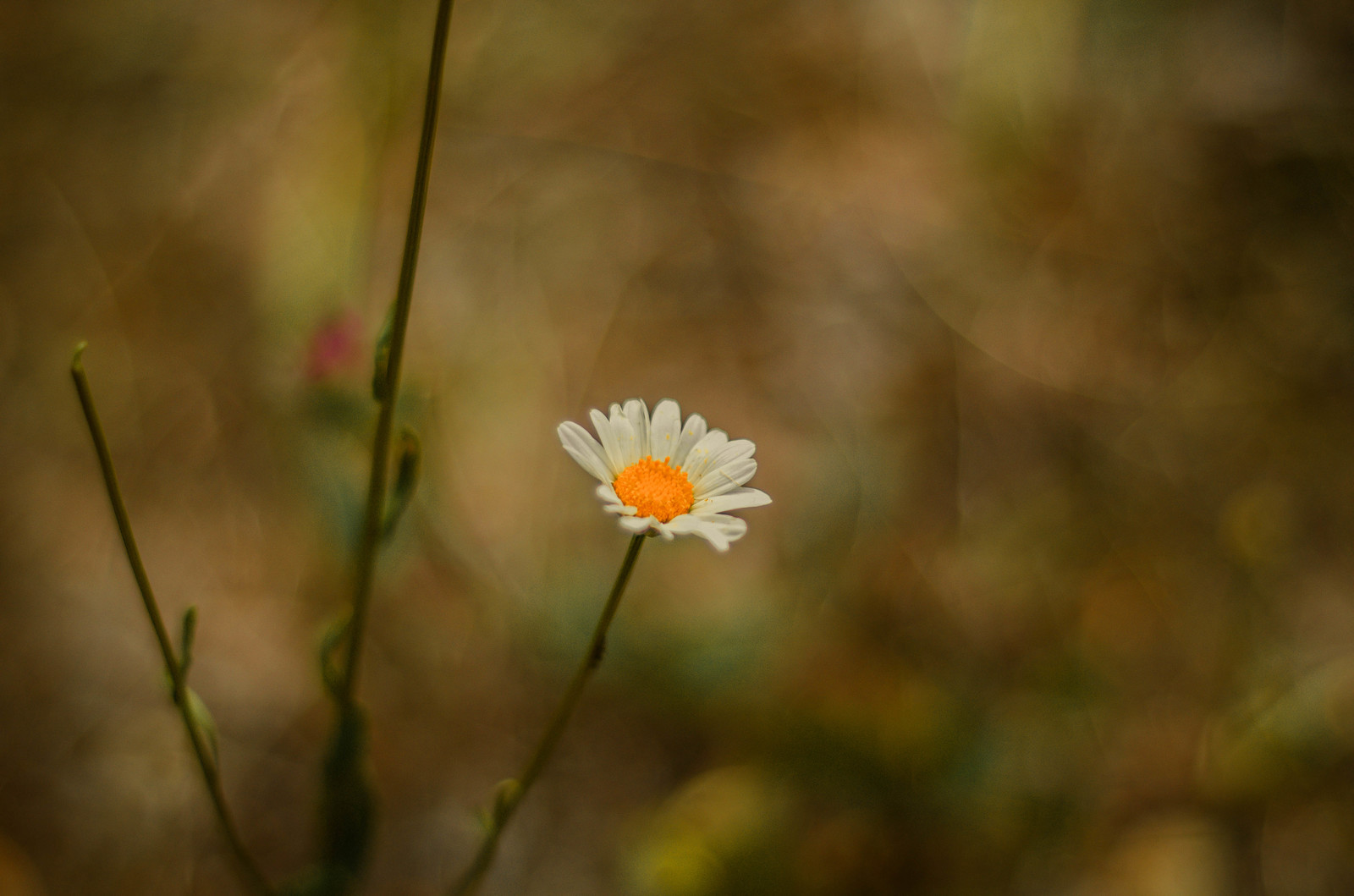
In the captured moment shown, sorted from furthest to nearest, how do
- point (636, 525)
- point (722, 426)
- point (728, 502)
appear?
point (722, 426) < point (728, 502) < point (636, 525)

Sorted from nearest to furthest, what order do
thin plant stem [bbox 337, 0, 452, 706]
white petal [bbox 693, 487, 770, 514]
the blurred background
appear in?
thin plant stem [bbox 337, 0, 452, 706] → white petal [bbox 693, 487, 770, 514] → the blurred background

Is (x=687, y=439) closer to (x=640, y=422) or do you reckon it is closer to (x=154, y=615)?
(x=640, y=422)

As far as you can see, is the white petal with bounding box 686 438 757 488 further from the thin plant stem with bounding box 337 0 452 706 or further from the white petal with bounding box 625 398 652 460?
the thin plant stem with bounding box 337 0 452 706

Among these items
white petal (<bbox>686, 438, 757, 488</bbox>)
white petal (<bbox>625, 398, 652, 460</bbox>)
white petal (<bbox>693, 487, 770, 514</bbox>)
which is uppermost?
white petal (<bbox>625, 398, 652, 460</bbox>)

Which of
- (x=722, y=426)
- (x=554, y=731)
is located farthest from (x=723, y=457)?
(x=722, y=426)

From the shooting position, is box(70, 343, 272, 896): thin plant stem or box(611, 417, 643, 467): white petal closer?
box(70, 343, 272, 896): thin plant stem

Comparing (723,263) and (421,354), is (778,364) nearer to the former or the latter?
(723,263)

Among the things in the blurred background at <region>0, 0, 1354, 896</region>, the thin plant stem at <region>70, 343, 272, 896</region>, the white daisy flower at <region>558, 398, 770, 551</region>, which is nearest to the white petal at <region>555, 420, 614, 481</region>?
the white daisy flower at <region>558, 398, 770, 551</region>
